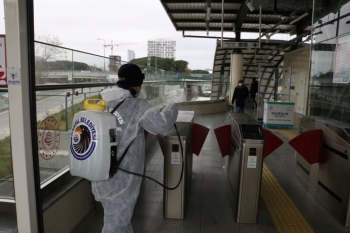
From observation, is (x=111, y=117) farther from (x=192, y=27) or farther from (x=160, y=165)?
(x=192, y=27)

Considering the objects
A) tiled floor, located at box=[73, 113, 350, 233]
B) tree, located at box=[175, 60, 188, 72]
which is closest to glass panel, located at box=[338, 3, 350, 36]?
tiled floor, located at box=[73, 113, 350, 233]

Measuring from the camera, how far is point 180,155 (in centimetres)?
281

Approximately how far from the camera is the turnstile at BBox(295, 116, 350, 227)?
2787 mm

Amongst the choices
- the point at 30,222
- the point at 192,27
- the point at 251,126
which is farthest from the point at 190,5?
the point at 30,222

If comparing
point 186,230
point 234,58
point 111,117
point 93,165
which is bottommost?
point 186,230

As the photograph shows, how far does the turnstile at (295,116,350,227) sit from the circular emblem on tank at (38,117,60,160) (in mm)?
2753

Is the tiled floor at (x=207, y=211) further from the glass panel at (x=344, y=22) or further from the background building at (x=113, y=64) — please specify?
A: the glass panel at (x=344, y=22)

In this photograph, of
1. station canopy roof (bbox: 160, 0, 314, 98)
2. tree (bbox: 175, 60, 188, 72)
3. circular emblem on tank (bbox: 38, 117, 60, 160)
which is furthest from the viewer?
tree (bbox: 175, 60, 188, 72)

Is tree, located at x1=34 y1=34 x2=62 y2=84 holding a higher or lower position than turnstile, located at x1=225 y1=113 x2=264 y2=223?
higher

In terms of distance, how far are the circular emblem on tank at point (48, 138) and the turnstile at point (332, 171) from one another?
2753 mm

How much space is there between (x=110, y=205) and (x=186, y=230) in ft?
3.29

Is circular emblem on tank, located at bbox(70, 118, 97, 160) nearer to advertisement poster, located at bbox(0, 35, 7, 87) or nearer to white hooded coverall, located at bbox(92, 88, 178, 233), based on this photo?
white hooded coverall, located at bbox(92, 88, 178, 233)

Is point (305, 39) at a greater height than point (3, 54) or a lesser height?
greater

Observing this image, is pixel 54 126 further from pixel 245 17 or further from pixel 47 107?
pixel 245 17
